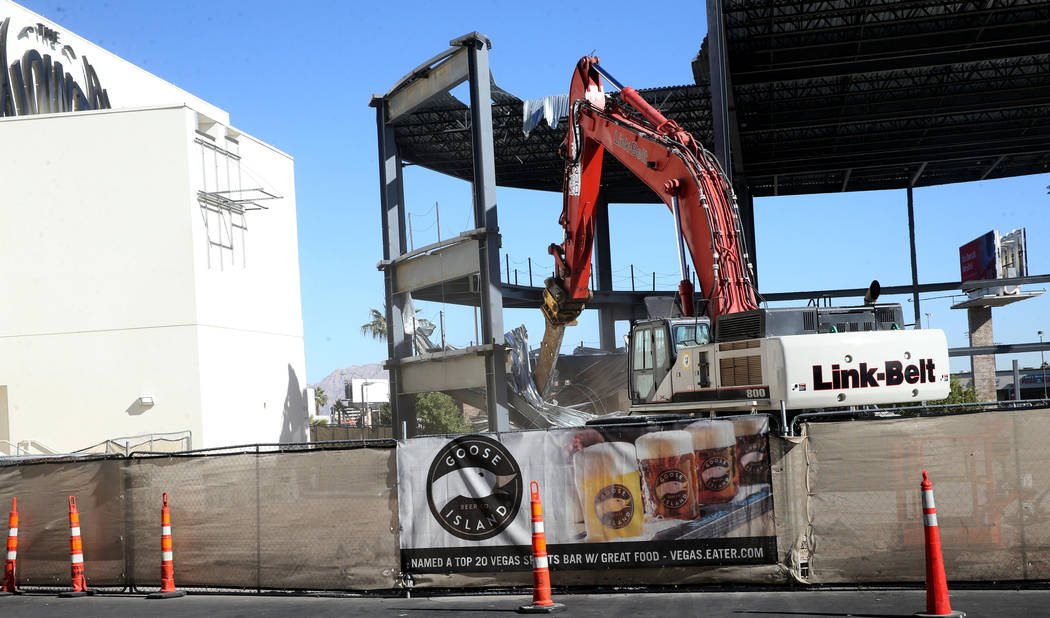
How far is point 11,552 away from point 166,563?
102 inches

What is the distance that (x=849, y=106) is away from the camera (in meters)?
43.2

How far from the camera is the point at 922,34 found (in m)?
34.9

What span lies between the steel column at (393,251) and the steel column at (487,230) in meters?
5.15

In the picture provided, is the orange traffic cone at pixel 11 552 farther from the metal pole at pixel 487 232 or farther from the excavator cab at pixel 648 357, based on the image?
the metal pole at pixel 487 232

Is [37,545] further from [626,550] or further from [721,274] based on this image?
[721,274]

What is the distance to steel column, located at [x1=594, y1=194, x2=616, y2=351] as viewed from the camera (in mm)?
60875

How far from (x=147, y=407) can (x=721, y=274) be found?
73.7 ft

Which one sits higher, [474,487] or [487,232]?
[487,232]

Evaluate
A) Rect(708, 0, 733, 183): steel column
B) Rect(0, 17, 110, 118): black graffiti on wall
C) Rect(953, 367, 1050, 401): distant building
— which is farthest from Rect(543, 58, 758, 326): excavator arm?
Rect(953, 367, 1050, 401): distant building

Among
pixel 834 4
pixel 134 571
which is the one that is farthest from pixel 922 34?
pixel 134 571

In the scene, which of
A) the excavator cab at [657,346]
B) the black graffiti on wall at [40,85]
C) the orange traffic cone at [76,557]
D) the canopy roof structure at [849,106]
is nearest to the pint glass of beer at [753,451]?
the excavator cab at [657,346]

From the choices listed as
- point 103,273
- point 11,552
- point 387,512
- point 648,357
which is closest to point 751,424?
point 387,512

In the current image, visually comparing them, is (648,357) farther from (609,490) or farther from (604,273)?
(604,273)

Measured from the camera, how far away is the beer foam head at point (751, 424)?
1084 cm
